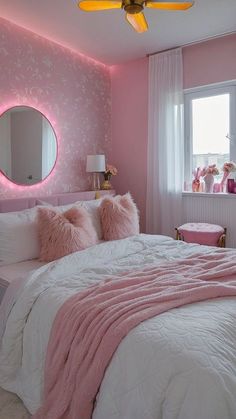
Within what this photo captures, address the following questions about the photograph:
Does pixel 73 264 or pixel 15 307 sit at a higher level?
pixel 73 264

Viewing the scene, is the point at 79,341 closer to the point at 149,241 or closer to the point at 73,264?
the point at 73,264

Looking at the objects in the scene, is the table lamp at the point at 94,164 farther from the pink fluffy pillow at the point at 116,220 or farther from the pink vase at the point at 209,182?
the pink vase at the point at 209,182

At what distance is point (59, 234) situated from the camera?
230cm

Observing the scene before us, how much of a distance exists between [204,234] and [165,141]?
1.25 metres

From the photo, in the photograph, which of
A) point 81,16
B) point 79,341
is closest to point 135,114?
point 81,16

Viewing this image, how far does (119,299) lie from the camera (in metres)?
1.44

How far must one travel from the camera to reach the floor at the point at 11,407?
1546 millimetres

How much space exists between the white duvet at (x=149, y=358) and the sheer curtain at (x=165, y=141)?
201 cm

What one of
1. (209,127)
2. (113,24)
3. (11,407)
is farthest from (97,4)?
(11,407)

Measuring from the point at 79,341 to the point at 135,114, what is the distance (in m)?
3.23

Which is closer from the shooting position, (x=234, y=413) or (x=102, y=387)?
(x=234, y=413)

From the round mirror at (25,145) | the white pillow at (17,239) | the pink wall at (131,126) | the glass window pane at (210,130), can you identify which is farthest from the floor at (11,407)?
the glass window pane at (210,130)

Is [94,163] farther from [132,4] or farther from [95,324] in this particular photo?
[95,324]

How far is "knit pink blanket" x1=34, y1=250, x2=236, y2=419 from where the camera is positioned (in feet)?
4.00
